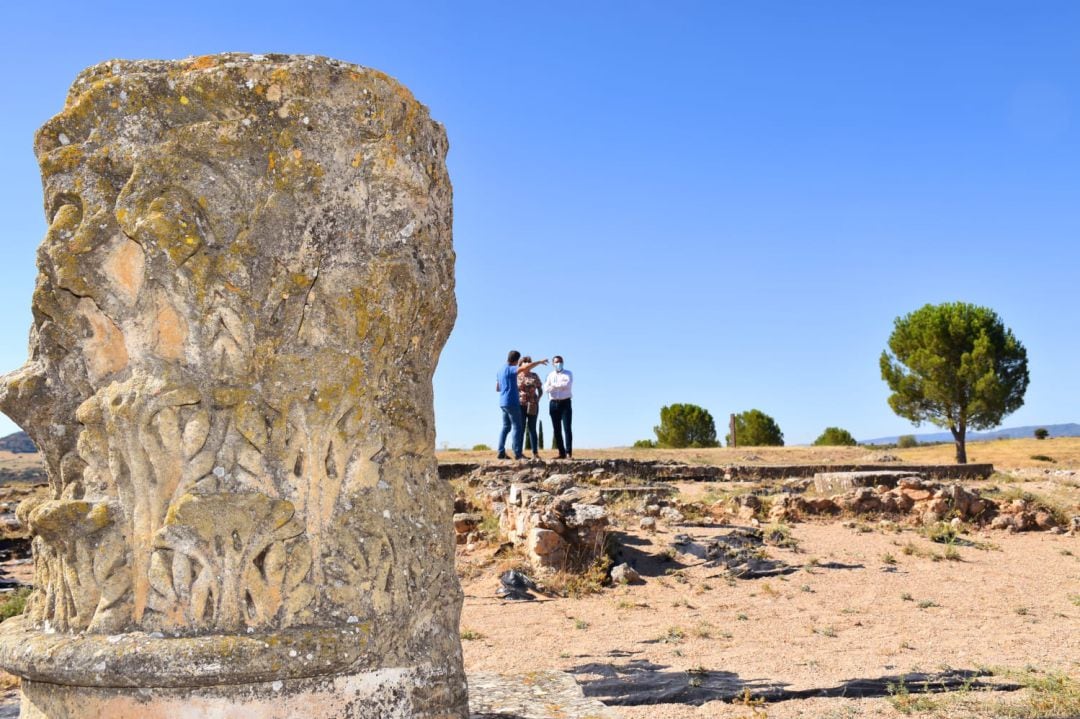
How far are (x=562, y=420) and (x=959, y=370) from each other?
71.6 ft

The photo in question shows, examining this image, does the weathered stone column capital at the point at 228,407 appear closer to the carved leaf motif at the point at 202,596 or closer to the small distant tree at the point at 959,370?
the carved leaf motif at the point at 202,596

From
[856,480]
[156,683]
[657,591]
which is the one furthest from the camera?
[856,480]

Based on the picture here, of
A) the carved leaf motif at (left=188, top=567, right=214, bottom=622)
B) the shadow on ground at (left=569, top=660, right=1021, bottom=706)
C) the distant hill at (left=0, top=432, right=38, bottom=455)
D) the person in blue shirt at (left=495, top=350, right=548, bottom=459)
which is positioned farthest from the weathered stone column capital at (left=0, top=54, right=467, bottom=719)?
the distant hill at (left=0, top=432, right=38, bottom=455)

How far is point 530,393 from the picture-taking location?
49.0 ft

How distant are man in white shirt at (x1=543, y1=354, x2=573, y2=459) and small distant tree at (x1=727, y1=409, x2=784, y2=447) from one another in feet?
84.5

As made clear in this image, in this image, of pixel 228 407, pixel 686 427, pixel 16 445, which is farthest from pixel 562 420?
pixel 16 445

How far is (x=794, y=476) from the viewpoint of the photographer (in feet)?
51.7

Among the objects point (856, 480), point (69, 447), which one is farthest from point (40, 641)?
point (856, 480)

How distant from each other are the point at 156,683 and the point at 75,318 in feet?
3.41

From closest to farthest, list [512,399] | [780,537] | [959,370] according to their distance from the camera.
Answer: [780,537] → [512,399] → [959,370]

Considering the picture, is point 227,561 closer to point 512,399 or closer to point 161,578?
point 161,578

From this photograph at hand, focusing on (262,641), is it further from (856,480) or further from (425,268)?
(856,480)

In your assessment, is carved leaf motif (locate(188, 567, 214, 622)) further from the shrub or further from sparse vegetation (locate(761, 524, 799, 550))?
sparse vegetation (locate(761, 524, 799, 550))

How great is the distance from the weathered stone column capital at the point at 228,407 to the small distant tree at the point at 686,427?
124 ft
